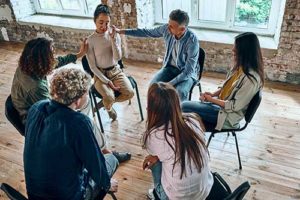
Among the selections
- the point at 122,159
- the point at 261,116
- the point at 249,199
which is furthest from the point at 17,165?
the point at 261,116

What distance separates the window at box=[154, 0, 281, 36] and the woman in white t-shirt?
2637mm

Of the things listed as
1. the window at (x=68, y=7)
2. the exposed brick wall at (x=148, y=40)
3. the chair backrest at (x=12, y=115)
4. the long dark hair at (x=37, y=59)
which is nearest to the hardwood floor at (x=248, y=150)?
the exposed brick wall at (x=148, y=40)

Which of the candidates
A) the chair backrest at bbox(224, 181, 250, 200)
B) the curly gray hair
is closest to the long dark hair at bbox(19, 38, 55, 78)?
the curly gray hair

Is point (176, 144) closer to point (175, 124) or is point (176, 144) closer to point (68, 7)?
point (175, 124)

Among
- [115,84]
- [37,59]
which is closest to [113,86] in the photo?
[115,84]

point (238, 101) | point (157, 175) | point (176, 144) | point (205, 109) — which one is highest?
point (176, 144)

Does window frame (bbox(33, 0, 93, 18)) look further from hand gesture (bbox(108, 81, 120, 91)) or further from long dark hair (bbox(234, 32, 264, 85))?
long dark hair (bbox(234, 32, 264, 85))

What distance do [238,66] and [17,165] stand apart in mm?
2126

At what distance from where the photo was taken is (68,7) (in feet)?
16.7

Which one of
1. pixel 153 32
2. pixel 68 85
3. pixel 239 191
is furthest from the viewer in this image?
pixel 153 32

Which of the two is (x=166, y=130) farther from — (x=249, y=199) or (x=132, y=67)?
(x=132, y=67)

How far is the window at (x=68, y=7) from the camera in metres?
4.89

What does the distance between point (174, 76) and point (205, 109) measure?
0.67m

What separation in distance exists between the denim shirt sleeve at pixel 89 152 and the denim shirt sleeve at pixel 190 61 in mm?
Answer: 1295
